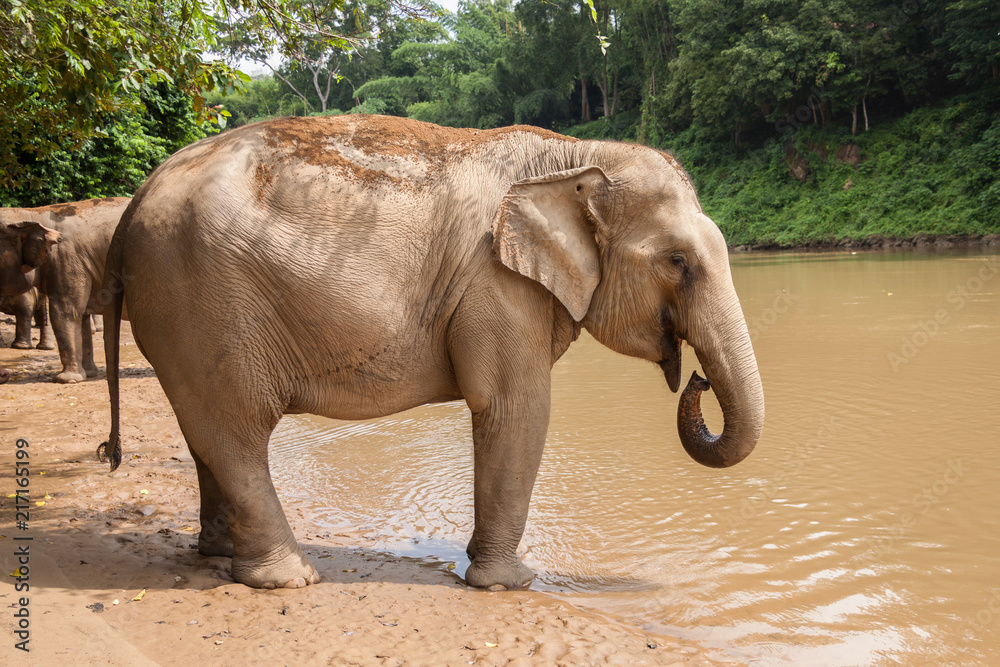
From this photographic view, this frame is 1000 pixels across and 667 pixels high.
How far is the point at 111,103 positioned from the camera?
18.9ft

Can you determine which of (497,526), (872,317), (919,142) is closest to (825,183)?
(919,142)

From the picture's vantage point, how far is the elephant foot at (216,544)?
3883 millimetres

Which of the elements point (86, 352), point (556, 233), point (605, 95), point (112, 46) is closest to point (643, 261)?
point (556, 233)

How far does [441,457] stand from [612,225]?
308 centimetres

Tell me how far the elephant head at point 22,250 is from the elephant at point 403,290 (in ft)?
21.6

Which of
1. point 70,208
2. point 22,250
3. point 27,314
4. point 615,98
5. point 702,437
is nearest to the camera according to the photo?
point 702,437

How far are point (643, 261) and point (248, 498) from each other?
7.23 feet

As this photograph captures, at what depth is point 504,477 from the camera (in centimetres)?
356

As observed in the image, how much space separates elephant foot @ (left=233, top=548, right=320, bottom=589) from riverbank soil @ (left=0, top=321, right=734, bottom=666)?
0.05 metres

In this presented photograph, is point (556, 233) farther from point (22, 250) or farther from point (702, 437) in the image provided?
point (22, 250)

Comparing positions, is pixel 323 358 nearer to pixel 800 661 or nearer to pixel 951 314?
pixel 800 661

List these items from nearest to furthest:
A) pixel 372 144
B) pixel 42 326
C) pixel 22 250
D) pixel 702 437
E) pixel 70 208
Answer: pixel 372 144
pixel 702 437
pixel 22 250
pixel 70 208
pixel 42 326

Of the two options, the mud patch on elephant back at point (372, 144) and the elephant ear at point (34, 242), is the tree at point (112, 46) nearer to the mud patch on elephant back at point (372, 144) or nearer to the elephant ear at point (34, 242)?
the mud patch on elephant back at point (372, 144)

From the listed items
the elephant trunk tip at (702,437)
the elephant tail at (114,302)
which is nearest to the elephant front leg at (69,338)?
the elephant tail at (114,302)
